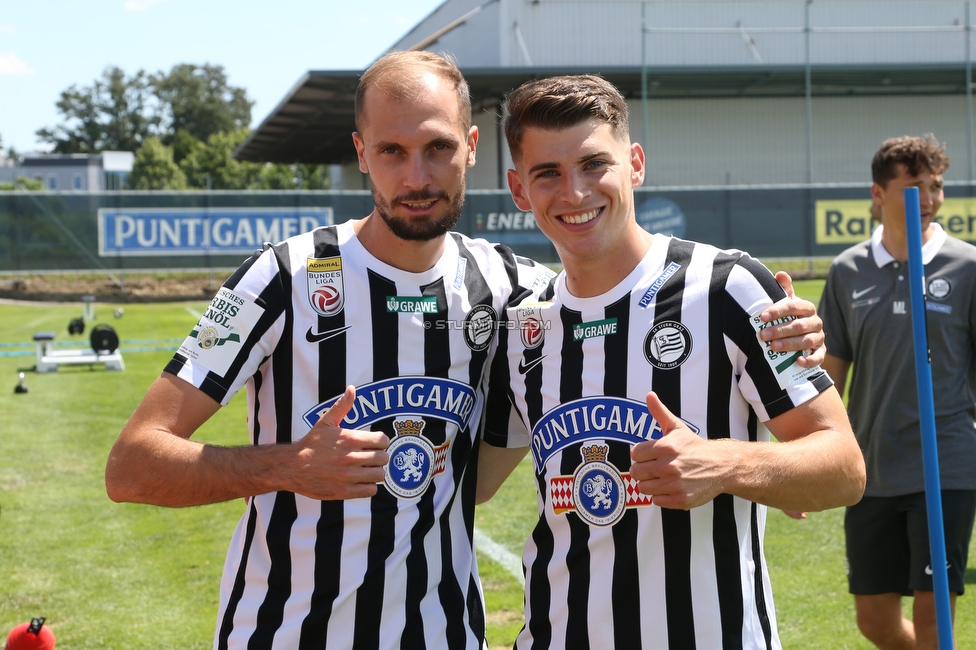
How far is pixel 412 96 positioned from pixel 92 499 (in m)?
6.04

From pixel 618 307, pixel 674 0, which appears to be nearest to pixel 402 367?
pixel 618 307

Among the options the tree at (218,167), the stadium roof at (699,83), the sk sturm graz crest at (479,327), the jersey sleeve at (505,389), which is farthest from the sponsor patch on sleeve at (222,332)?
the tree at (218,167)

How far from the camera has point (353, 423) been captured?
2.63 m

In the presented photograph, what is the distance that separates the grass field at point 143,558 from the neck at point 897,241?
1929 millimetres

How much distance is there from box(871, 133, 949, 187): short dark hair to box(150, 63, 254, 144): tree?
9876 centimetres

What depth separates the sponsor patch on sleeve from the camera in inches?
98.7

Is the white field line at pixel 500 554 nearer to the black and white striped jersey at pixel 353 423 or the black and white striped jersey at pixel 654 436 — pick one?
the black and white striped jersey at pixel 353 423

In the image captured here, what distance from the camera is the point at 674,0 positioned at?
30359mm

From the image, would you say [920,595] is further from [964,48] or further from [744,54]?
[964,48]

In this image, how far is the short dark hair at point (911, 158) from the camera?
423 centimetres

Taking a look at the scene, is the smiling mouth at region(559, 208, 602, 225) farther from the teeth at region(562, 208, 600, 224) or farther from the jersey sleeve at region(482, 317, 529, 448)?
the jersey sleeve at region(482, 317, 529, 448)

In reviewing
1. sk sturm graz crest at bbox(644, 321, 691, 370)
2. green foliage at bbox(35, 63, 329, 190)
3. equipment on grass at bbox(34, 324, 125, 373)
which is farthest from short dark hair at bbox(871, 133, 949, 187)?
green foliage at bbox(35, 63, 329, 190)

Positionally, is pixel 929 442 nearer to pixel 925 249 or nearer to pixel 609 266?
pixel 609 266

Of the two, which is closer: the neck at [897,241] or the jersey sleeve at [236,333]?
the jersey sleeve at [236,333]
